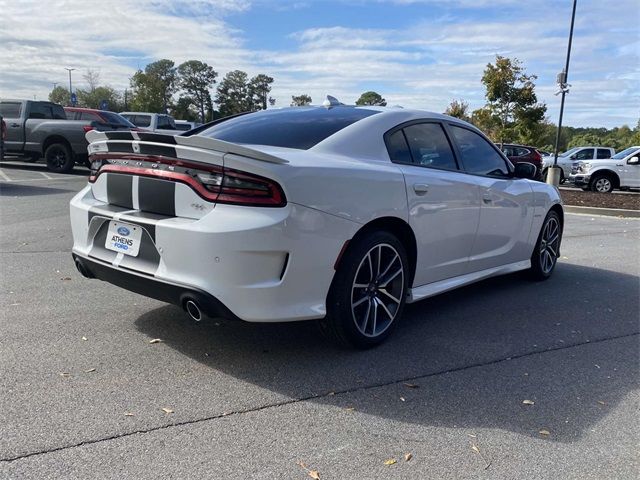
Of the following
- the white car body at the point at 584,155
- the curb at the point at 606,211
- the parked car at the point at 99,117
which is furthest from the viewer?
the white car body at the point at 584,155

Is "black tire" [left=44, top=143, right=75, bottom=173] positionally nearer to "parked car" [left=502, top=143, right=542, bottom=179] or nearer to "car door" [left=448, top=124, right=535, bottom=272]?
"car door" [left=448, top=124, right=535, bottom=272]

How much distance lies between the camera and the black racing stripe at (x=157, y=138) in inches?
128

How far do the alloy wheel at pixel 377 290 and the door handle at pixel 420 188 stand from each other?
458 mm

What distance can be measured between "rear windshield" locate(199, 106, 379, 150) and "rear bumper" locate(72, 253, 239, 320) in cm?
118

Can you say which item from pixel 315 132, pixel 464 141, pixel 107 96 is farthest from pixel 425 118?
pixel 107 96

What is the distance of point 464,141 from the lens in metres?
4.81

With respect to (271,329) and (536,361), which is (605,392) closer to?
(536,361)

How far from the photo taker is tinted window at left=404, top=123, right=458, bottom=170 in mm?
4191

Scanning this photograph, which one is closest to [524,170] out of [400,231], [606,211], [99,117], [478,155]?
[478,155]

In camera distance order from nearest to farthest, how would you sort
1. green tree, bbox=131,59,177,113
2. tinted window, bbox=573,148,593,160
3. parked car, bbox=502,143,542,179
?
parked car, bbox=502,143,542,179 < tinted window, bbox=573,148,593,160 < green tree, bbox=131,59,177,113

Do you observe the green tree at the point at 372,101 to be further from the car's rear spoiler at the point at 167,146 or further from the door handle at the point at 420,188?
the car's rear spoiler at the point at 167,146

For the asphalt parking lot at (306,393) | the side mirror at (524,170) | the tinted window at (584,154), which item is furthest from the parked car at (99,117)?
the tinted window at (584,154)

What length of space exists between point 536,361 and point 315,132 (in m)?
2.08

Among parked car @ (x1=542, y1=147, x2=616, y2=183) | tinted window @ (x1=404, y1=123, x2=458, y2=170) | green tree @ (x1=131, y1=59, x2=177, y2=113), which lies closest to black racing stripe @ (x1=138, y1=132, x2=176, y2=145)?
tinted window @ (x1=404, y1=123, x2=458, y2=170)
